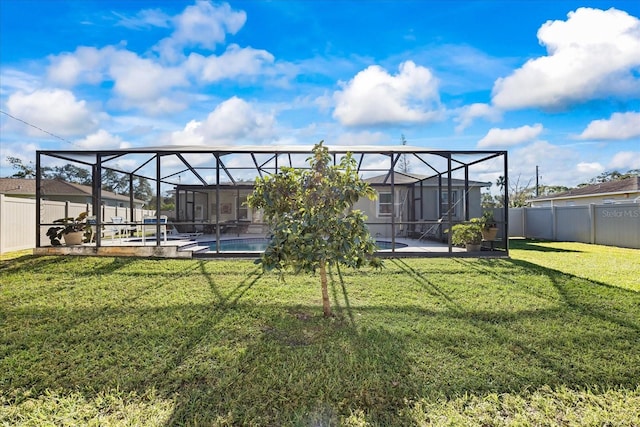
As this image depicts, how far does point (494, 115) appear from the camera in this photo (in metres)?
17.7

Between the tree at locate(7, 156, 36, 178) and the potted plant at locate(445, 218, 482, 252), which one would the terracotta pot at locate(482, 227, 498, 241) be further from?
the tree at locate(7, 156, 36, 178)

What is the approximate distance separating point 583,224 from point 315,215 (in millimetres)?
13461

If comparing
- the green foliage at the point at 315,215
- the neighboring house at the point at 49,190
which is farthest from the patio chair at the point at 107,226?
the neighboring house at the point at 49,190

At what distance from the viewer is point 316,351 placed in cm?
328

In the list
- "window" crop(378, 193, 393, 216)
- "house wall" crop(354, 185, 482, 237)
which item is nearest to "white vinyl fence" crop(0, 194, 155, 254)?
"house wall" crop(354, 185, 482, 237)

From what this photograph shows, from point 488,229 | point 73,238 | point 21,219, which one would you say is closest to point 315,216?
point 488,229

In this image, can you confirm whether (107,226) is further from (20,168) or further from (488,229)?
(20,168)

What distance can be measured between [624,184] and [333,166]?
69.3 feet

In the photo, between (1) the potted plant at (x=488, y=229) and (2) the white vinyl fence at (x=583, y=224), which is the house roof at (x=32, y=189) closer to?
(1) the potted plant at (x=488, y=229)

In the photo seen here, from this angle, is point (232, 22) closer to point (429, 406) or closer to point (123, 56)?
point (123, 56)

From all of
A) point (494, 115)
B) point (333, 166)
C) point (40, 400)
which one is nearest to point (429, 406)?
Result: point (333, 166)

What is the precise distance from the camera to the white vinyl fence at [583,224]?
36.0 feet

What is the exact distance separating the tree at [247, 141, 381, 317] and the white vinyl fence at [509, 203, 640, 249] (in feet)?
39.0

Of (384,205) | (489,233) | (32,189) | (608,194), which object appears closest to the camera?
(489,233)
